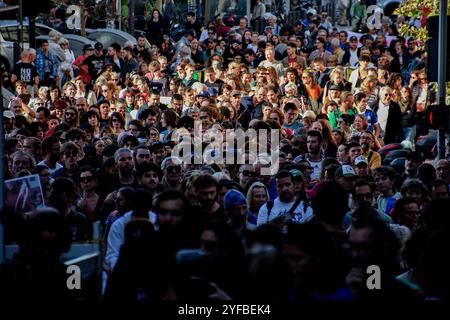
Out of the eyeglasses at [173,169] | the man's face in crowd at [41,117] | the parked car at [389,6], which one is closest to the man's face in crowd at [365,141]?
the eyeglasses at [173,169]

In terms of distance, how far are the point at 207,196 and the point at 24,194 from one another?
1.47m

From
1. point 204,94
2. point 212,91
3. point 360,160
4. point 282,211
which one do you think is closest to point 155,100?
point 204,94

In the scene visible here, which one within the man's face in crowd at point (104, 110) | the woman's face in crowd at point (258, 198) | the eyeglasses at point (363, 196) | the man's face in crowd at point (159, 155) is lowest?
the woman's face in crowd at point (258, 198)

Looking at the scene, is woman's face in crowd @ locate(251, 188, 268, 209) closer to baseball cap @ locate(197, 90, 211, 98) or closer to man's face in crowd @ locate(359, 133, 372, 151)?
man's face in crowd @ locate(359, 133, 372, 151)

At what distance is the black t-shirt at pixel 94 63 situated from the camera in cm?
2842

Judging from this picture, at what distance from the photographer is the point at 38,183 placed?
470 inches

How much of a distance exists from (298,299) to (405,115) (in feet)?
47.1

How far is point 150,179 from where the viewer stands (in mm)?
13594

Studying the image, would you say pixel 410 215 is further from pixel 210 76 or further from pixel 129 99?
pixel 210 76

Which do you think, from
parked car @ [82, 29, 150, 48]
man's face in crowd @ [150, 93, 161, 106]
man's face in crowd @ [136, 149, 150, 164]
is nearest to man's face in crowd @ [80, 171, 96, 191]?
man's face in crowd @ [136, 149, 150, 164]

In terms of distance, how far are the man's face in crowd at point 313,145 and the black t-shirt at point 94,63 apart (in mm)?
12137

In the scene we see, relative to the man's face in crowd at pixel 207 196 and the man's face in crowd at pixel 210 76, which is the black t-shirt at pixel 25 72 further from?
the man's face in crowd at pixel 207 196

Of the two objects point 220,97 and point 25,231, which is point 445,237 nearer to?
point 25,231
